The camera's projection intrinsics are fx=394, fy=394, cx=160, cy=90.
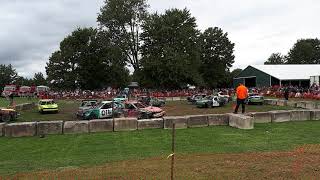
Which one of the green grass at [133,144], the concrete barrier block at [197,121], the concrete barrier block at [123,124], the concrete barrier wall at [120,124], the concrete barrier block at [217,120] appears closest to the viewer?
the green grass at [133,144]

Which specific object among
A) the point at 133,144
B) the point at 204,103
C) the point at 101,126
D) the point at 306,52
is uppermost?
the point at 306,52

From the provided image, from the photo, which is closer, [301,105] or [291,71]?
[301,105]

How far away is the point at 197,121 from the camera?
19.6m

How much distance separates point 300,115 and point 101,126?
10803 mm

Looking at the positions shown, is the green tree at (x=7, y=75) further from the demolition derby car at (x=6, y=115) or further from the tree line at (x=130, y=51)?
the demolition derby car at (x=6, y=115)

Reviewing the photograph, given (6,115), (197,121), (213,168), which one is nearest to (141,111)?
(197,121)

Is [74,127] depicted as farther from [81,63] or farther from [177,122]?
[81,63]

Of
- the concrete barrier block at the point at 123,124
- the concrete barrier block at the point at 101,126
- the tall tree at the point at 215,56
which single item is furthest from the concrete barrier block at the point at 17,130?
the tall tree at the point at 215,56

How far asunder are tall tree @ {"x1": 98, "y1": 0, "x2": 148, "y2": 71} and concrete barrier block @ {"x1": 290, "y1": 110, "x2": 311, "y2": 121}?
48.6m

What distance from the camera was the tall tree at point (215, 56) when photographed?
304ft

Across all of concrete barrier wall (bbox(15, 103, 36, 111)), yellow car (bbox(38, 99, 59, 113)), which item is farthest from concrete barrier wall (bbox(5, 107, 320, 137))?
concrete barrier wall (bbox(15, 103, 36, 111))

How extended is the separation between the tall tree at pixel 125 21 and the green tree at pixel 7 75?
39629 millimetres

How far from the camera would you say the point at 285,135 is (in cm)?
1628

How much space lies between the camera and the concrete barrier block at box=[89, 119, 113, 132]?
18.6 metres
